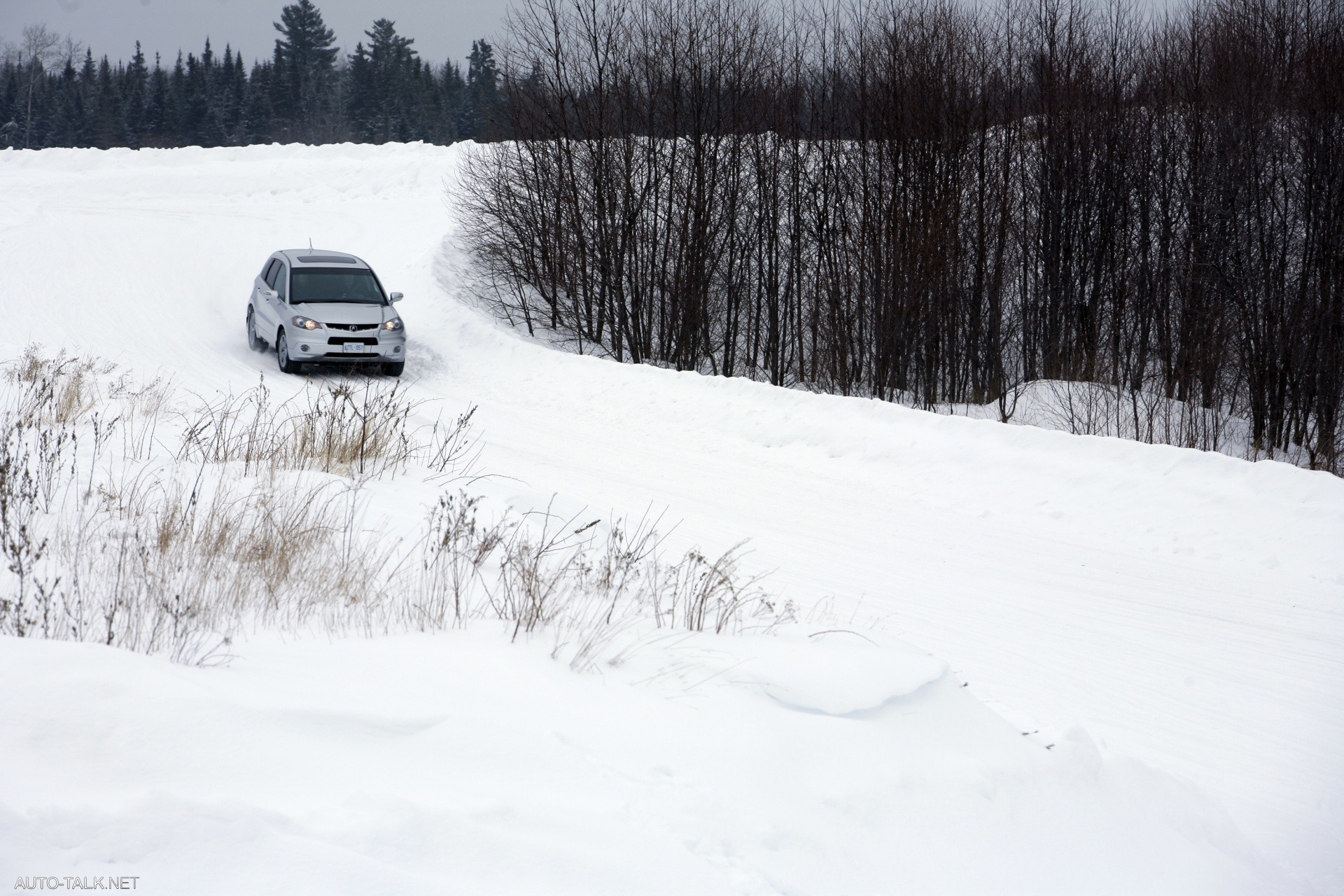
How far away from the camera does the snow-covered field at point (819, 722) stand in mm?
2609

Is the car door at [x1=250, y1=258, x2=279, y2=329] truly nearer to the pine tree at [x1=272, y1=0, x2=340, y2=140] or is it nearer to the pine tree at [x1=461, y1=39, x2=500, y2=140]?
the pine tree at [x1=461, y1=39, x2=500, y2=140]

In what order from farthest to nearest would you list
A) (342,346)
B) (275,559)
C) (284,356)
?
(284,356)
(342,346)
(275,559)

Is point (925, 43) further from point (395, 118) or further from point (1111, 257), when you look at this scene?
point (395, 118)

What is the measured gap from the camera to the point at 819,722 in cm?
386

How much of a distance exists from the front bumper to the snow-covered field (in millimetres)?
7034

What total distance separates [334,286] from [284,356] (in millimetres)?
1753

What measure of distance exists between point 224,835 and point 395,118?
93.5m

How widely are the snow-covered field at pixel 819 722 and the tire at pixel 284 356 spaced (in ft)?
24.9

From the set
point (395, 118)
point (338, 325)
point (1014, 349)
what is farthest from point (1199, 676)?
point (395, 118)

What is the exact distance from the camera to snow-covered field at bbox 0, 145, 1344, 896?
2609mm

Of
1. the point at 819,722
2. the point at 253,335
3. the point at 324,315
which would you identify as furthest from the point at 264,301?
the point at 819,722

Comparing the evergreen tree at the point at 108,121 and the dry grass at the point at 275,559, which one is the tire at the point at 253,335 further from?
the evergreen tree at the point at 108,121

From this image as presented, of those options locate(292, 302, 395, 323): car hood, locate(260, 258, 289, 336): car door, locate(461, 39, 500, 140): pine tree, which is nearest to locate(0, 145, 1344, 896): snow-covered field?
locate(292, 302, 395, 323): car hood

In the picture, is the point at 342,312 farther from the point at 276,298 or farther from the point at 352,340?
the point at 276,298
